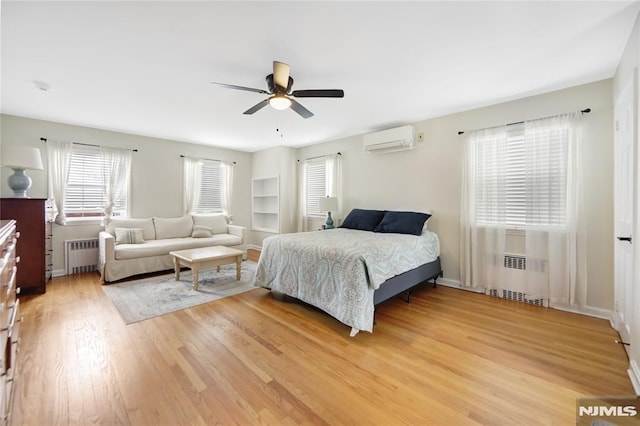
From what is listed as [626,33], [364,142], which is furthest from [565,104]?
[364,142]

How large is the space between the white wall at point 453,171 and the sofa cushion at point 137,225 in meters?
3.36

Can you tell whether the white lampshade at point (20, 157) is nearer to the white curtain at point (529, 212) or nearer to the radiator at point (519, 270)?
the white curtain at point (529, 212)

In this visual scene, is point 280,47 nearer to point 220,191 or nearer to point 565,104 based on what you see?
point 565,104

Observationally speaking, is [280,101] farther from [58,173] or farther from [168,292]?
[58,173]

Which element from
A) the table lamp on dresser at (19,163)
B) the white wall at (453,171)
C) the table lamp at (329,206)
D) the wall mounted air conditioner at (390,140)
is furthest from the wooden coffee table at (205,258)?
the wall mounted air conditioner at (390,140)

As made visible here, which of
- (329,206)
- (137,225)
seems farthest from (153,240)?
(329,206)

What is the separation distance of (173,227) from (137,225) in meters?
0.57

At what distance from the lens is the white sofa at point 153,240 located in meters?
3.84

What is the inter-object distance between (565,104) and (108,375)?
4.95 meters

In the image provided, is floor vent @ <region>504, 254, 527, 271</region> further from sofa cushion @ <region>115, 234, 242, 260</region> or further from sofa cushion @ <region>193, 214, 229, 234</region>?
sofa cushion @ <region>193, 214, 229, 234</region>

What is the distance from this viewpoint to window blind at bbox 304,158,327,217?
5516 millimetres

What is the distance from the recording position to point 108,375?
5.85 ft

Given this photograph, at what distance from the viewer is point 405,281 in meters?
2.96

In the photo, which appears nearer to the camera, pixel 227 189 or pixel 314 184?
pixel 314 184
